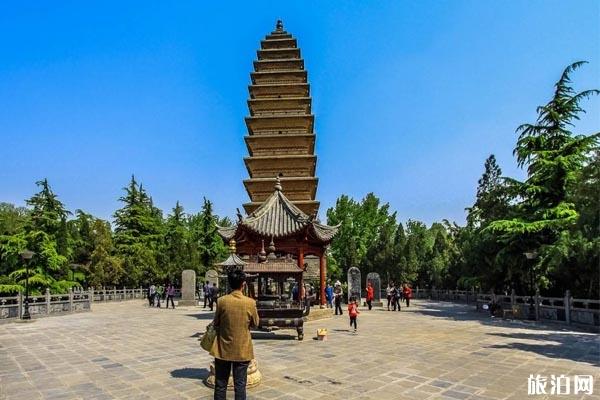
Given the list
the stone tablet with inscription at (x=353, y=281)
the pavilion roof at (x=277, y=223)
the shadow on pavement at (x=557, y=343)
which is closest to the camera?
the shadow on pavement at (x=557, y=343)

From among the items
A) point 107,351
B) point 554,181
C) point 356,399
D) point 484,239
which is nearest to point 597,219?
point 554,181

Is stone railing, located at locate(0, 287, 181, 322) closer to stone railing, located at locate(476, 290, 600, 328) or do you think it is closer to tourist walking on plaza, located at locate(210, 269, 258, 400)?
tourist walking on plaza, located at locate(210, 269, 258, 400)

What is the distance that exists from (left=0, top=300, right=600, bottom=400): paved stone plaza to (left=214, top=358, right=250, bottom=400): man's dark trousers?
5.56 ft

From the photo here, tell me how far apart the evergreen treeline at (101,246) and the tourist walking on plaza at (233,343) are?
65.6ft

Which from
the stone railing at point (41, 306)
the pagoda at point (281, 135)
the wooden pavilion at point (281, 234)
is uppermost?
the pagoda at point (281, 135)

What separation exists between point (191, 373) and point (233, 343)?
144 inches

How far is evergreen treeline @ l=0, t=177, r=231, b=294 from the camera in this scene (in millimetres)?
21531

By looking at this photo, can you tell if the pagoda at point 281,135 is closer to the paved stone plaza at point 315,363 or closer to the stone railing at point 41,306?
the stone railing at point 41,306

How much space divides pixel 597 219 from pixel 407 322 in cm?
768

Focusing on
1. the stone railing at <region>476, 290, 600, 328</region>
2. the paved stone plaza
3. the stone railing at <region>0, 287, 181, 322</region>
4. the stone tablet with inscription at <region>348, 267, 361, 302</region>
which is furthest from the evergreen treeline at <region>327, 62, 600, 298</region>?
the stone railing at <region>0, 287, 181, 322</region>

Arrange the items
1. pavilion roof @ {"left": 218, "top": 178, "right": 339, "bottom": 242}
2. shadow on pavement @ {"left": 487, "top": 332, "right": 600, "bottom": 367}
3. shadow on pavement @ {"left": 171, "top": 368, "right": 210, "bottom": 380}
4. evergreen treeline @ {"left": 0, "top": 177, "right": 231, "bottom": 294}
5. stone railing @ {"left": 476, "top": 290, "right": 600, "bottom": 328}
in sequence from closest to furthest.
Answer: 1. shadow on pavement @ {"left": 171, "top": 368, "right": 210, "bottom": 380}
2. shadow on pavement @ {"left": 487, "top": 332, "right": 600, "bottom": 367}
3. stone railing @ {"left": 476, "top": 290, "right": 600, "bottom": 328}
4. pavilion roof @ {"left": 218, "top": 178, "right": 339, "bottom": 242}
5. evergreen treeline @ {"left": 0, "top": 177, "right": 231, "bottom": 294}

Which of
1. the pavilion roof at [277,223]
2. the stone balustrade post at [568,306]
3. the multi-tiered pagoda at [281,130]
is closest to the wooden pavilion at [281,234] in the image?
the pavilion roof at [277,223]

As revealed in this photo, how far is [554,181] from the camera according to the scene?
720 inches

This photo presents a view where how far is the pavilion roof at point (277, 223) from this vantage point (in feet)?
56.2
